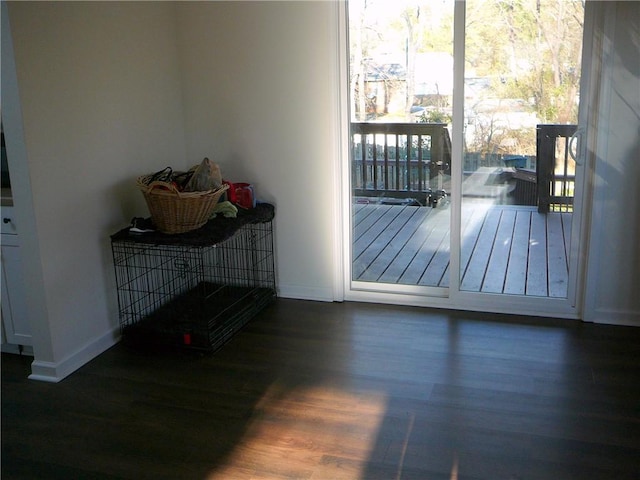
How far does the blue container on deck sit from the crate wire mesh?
1.55 m

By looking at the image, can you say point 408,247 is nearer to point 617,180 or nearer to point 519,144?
point 519,144

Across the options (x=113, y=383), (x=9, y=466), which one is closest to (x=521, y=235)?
(x=113, y=383)

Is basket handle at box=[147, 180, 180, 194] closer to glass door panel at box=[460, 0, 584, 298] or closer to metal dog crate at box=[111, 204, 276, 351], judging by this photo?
metal dog crate at box=[111, 204, 276, 351]

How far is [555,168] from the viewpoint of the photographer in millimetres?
3707

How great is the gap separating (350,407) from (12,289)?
1849 mm

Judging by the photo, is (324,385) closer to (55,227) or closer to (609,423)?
(609,423)

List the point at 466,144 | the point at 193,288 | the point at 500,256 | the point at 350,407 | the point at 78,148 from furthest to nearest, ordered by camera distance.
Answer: the point at 193,288 → the point at 500,256 → the point at 466,144 → the point at 78,148 → the point at 350,407

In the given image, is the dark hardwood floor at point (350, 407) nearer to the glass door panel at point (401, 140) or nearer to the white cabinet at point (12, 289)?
the white cabinet at point (12, 289)

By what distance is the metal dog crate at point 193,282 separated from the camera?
3.48 metres

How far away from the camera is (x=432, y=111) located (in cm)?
385

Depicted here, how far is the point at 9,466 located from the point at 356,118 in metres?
2.64

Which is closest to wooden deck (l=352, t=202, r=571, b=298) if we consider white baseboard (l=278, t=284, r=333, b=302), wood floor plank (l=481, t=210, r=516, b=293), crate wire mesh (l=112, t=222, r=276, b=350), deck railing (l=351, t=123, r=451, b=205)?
wood floor plank (l=481, t=210, r=516, b=293)

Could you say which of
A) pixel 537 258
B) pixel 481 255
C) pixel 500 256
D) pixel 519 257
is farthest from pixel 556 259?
pixel 481 255

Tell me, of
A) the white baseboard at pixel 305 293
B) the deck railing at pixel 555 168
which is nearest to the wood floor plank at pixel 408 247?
the white baseboard at pixel 305 293
